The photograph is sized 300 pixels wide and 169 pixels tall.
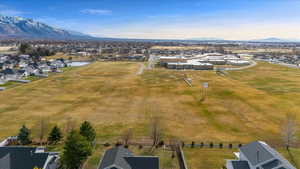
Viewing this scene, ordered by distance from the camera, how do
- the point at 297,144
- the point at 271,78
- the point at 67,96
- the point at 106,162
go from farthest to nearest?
the point at 271,78 < the point at 67,96 < the point at 297,144 < the point at 106,162

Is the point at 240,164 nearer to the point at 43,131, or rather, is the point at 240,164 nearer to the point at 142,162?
the point at 142,162

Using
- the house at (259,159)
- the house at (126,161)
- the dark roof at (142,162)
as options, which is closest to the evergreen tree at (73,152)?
the house at (126,161)

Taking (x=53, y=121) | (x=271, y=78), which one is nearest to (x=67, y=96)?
(x=53, y=121)

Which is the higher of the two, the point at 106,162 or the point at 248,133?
the point at 106,162

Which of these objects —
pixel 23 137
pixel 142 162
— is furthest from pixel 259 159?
pixel 23 137

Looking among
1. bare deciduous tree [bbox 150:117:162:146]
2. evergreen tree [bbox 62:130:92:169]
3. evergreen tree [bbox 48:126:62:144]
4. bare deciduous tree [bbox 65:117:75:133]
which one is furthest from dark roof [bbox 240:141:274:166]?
bare deciduous tree [bbox 65:117:75:133]

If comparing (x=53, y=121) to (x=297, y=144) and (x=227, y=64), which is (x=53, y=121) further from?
(x=227, y=64)

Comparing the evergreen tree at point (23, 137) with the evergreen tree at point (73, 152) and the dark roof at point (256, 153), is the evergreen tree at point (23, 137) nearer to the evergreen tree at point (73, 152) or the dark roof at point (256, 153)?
the evergreen tree at point (73, 152)
